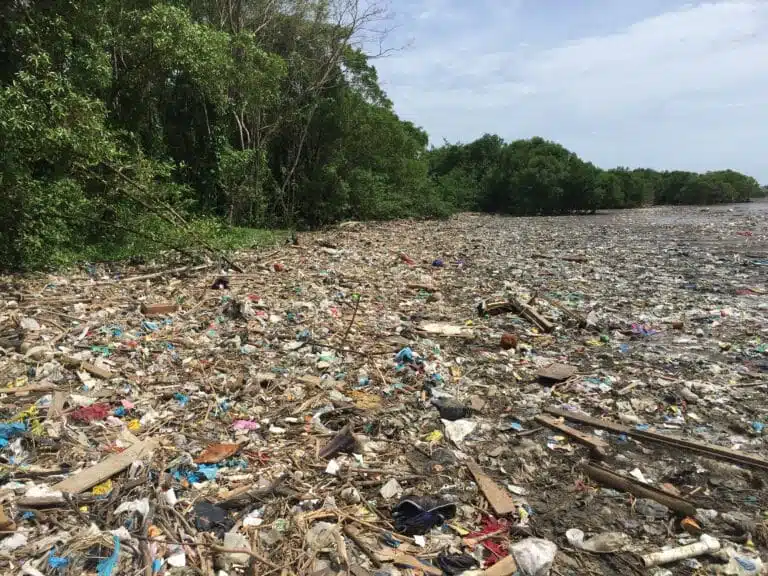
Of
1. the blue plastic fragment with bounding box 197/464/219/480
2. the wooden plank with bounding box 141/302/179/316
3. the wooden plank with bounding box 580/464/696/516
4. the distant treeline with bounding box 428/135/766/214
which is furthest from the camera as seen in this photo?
the distant treeline with bounding box 428/135/766/214

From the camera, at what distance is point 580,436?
3.46 m

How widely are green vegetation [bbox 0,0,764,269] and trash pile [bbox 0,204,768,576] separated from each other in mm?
1686

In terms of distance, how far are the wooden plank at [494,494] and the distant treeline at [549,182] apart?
22.3m

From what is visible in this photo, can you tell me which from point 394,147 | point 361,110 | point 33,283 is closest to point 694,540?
point 33,283

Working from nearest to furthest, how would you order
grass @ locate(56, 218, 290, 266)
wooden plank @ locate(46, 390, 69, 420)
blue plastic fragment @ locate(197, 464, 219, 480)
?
blue plastic fragment @ locate(197, 464, 219, 480) < wooden plank @ locate(46, 390, 69, 420) < grass @ locate(56, 218, 290, 266)

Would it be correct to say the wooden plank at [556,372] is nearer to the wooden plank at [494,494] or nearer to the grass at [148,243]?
the wooden plank at [494,494]

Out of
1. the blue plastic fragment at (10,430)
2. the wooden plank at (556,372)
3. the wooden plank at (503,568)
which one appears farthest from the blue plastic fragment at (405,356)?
the blue plastic fragment at (10,430)

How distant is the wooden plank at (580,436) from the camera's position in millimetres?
3303

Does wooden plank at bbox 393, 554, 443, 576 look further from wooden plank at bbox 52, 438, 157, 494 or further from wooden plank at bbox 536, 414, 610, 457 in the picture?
wooden plank at bbox 52, 438, 157, 494

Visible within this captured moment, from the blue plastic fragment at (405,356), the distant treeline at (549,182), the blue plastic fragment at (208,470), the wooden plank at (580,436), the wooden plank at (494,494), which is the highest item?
the distant treeline at (549,182)

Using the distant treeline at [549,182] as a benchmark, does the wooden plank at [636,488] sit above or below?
below

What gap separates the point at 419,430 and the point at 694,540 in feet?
5.41

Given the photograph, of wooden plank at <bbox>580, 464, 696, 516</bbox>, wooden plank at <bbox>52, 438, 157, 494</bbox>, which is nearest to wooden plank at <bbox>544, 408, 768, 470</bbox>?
wooden plank at <bbox>580, 464, 696, 516</bbox>

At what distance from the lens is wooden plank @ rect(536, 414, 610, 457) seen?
130 inches
